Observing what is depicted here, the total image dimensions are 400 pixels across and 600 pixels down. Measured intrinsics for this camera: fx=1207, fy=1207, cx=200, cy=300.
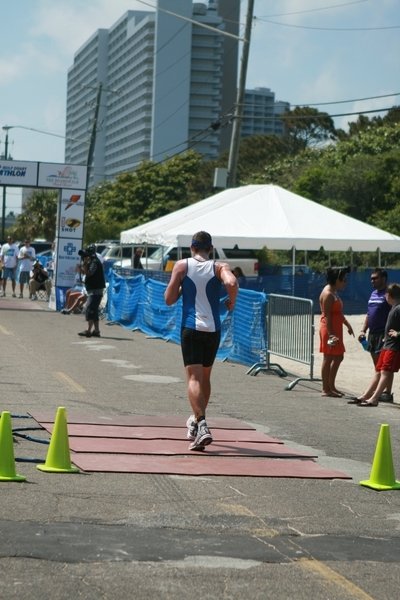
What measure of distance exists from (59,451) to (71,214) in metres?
27.0

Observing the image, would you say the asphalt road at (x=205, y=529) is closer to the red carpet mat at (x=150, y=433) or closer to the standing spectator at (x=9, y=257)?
the red carpet mat at (x=150, y=433)

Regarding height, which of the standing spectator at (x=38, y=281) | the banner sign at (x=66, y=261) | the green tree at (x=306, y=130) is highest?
the green tree at (x=306, y=130)

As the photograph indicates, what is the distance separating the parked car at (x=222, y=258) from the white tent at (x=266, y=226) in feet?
7.73

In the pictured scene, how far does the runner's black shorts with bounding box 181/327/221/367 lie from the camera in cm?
1078

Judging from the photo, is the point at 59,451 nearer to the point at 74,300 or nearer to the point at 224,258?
the point at 74,300

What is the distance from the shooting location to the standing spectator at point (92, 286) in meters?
24.3

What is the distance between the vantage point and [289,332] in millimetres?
18266

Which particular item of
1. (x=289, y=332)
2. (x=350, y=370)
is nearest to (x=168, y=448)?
(x=289, y=332)

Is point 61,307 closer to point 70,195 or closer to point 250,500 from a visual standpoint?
point 70,195

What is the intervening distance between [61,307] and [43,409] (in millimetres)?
22104

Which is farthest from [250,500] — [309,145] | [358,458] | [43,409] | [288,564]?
[309,145]

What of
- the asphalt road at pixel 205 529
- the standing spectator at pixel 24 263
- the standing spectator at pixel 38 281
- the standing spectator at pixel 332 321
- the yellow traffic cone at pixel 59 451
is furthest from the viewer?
the standing spectator at pixel 24 263

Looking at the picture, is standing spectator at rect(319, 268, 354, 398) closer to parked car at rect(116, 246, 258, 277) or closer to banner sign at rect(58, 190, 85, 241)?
banner sign at rect(58, 190, 85, 241)

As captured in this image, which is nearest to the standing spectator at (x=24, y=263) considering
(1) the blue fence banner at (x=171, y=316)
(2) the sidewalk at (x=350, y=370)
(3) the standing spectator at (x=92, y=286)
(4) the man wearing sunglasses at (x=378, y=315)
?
(1) the blue fence banner at (x=171, y=316)
